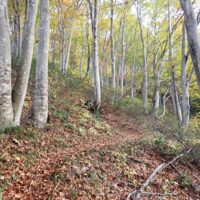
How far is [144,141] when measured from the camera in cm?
635

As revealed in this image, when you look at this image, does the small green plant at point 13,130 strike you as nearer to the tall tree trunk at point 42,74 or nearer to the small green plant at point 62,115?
the tall tree trunk at point 42,74

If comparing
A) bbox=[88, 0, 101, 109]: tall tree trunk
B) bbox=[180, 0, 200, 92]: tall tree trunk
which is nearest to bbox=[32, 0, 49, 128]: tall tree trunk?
bbox=[180, 0, 200, 92]: tall tree trunk

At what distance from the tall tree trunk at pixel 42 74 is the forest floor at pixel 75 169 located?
344mm

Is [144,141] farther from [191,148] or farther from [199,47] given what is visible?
[199,47]

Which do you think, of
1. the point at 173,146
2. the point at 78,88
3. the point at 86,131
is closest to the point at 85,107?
the point at 86,131

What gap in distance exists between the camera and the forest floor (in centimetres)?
355

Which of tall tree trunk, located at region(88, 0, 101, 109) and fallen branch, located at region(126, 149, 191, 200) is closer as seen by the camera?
fallen branch, located at region(126, 149, 191, 200)

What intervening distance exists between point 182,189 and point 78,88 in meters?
9.31

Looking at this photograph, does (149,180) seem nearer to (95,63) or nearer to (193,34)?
(193,34)

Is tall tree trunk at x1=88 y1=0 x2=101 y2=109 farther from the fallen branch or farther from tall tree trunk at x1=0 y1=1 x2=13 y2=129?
tall tree trunk at x1=0 y1=1 x2=13 y2=129

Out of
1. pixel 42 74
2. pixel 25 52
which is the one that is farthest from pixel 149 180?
pixel 25 52

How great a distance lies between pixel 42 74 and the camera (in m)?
5.83

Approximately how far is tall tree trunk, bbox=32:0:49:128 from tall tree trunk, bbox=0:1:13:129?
3.82 feet

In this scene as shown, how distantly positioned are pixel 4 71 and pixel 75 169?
97.2 inches
